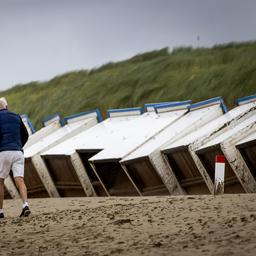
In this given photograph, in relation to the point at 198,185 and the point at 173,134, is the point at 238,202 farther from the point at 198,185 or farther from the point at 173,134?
the point at 173,134

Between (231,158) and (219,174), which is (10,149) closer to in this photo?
(219,174)

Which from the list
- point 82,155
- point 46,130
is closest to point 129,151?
point 82,155

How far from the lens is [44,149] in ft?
76.5

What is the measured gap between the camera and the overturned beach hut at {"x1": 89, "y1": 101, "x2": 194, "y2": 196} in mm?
19484

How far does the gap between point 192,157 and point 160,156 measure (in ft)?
3.62

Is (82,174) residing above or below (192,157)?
below

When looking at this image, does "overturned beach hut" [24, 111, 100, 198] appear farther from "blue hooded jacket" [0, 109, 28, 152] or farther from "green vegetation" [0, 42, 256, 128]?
"green vegetation" [0, 42, 256, 128]

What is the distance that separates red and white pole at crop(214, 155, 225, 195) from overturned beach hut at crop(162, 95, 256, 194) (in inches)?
50.6

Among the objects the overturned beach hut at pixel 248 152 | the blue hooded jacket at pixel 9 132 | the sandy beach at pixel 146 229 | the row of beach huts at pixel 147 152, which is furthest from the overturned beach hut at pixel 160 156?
the blue hooded jacket at pixel 9 132

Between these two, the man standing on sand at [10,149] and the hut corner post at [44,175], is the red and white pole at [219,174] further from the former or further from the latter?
the hut corner post at [44,175]

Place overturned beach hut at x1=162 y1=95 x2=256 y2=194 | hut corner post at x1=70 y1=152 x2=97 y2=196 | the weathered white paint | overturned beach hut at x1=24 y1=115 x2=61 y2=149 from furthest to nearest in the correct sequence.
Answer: overturned beach hut at x1=24 y1=115 x2=61 y2=149 < hut corner post at x1=70 y1=152 x2=97 y2=196 < the weathered white paint < overturned beach hut at x1=162 y1=95 x2=256 y2=194

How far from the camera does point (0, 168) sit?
14.9 m

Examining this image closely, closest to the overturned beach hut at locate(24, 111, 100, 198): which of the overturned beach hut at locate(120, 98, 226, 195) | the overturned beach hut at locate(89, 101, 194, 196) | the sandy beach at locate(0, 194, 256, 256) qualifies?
the overturned beach hut at locate(89, 101, 194, 196)

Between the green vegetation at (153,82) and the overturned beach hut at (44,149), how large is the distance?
831 cm
